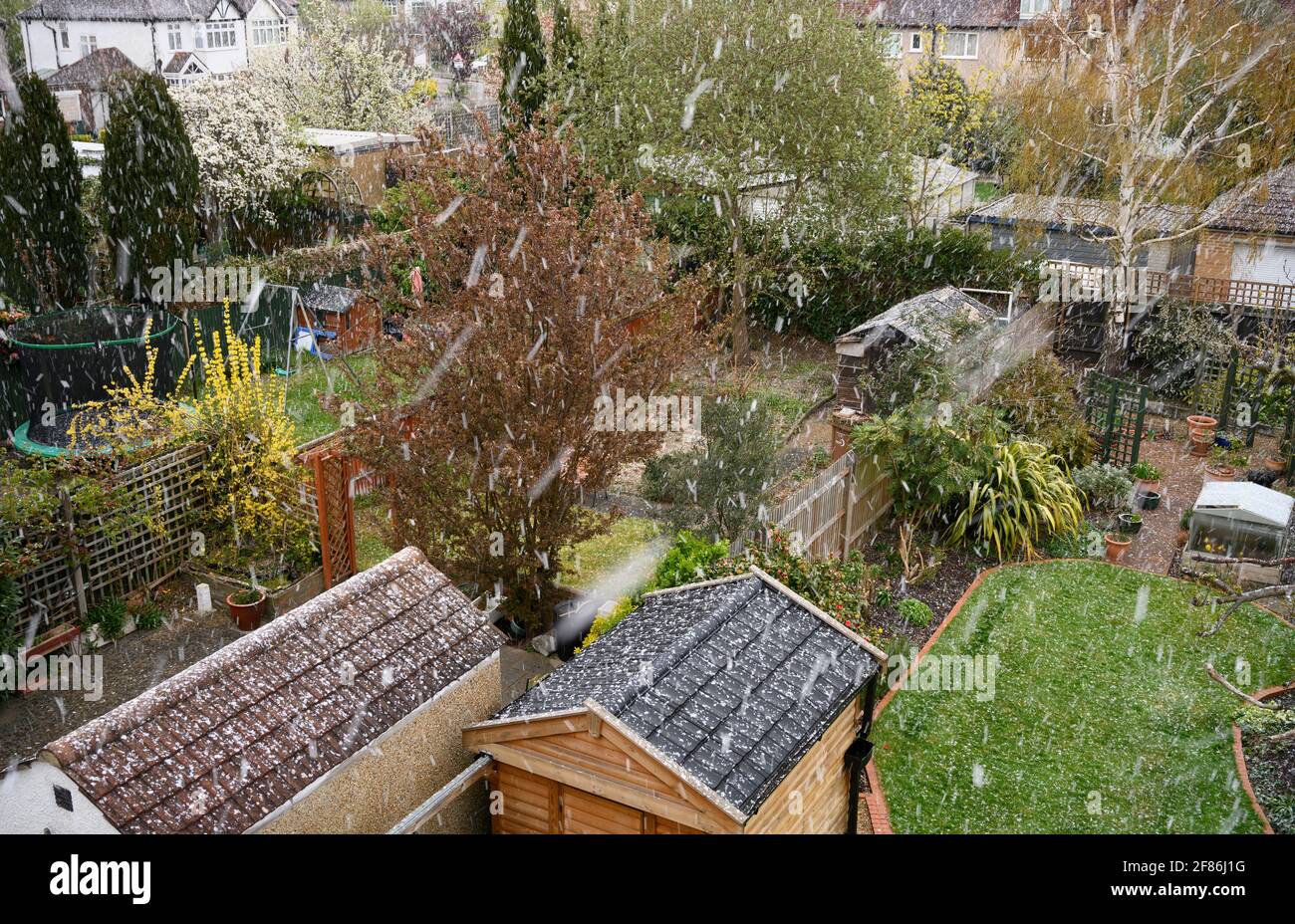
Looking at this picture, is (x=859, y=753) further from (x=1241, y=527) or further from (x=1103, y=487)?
(x=1103, y=487)

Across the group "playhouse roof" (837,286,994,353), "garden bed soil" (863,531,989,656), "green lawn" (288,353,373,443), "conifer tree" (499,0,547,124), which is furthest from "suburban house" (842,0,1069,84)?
"garden bed soil" (863,531,989,656)

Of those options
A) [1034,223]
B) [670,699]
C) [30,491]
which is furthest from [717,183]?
[670,699]

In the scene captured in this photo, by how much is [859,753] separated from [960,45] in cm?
3787

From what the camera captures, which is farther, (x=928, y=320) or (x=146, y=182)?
(x=146, y=182)

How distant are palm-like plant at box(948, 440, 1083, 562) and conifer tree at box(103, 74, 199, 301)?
13410 mm

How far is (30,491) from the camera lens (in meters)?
10.4

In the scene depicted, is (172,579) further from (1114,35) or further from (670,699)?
Answer: (1114,35)

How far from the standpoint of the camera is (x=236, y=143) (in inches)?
904

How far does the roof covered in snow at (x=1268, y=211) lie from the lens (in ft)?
68.4

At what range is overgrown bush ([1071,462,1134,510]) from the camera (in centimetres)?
1456

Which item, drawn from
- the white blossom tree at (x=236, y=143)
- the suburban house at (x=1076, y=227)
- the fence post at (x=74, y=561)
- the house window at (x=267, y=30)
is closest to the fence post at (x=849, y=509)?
the fence post at (x=74, y=561)
